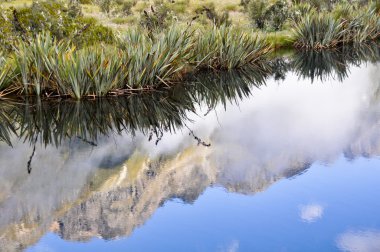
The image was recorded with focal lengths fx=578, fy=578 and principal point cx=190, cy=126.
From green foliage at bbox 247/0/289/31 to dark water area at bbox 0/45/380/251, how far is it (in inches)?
499

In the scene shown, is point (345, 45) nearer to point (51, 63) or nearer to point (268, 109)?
point (268, 109)

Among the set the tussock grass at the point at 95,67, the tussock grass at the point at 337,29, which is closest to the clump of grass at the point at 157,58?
the tussock grass at the point at 95,67

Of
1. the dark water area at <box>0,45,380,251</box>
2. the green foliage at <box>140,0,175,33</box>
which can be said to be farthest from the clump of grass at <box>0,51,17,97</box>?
the green foliage at <box>140,0,175,33</box>

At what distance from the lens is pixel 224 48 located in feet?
49.4

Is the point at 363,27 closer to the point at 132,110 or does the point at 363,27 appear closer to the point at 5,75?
the point at 132,110

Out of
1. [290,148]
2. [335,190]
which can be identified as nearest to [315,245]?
[335,190]

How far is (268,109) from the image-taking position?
34.4 feet

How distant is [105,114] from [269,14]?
1641 centimetres

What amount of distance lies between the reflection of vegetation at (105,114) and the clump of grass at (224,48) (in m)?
2.31

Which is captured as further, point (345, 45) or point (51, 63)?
point (345, 45)

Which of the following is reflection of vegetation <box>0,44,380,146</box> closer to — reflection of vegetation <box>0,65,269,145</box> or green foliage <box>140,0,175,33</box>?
reflection of vegetation <box>0,65,269,145</box>

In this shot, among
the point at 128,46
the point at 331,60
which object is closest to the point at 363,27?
the point at 331,60

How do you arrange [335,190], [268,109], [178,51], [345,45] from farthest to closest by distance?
[345,45]
[178,51]
[268,109]
[335,190]

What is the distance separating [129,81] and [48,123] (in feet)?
9.49
